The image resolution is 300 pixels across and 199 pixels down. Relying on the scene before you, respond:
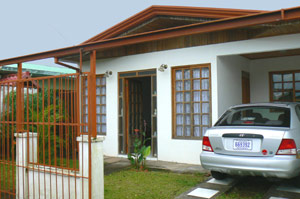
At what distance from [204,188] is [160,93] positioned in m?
3.34

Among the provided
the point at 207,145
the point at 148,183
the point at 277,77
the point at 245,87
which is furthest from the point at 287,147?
the point at 277,77

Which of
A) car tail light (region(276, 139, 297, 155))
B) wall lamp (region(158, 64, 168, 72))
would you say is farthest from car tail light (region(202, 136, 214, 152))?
wall lamp (region(158, 64, 168, 72))

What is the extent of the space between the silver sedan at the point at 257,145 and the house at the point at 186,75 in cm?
203

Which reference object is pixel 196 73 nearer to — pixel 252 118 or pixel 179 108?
pixel 179 108

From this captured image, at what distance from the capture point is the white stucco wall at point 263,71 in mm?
8555

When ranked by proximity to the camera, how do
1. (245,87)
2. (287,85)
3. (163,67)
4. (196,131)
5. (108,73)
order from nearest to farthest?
(196,131) → (163,67) → (287,85) → (108,73) → (245,87)

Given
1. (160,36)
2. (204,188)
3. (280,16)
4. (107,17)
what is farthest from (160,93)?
(107,17)

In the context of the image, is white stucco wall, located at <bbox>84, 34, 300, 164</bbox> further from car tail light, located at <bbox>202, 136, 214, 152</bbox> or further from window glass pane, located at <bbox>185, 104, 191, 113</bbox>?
car tail light, located at <bbox>202, 136, 214, 152</bbox>

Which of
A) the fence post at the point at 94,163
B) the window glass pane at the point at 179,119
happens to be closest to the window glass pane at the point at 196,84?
the window glass pane at the point at 179,119

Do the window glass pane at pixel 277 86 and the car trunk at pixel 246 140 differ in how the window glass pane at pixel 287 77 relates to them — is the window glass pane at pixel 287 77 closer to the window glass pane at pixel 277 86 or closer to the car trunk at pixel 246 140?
the window glass pane at pixel 277 86

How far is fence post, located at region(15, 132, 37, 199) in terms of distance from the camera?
470 cm

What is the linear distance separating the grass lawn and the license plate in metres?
1.27

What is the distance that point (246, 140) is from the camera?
4391 millimetres

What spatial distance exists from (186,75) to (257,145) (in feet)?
11.8
